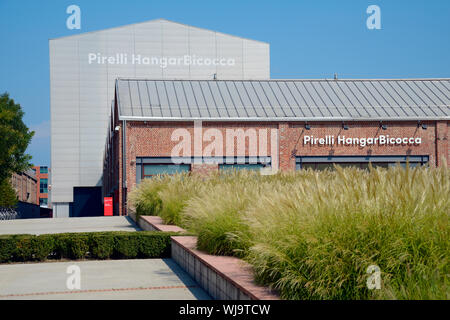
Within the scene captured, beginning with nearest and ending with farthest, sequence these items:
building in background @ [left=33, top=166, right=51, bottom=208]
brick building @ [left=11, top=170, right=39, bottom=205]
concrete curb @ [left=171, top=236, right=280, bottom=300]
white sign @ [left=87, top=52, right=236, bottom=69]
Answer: concrete curb @ [left=171, top=236, right=280, bottom=300] → white sign @ [left=87, top=52, right=236, bottom=69] → brick building @ [left=11, top=170, right=39, bottom=205] → building in background @ [left=33, top=166, right=51, bottom=208]

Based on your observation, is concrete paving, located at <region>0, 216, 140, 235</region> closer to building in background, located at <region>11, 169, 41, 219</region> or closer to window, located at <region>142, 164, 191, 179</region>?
window, located at <region>142, 164, 191, 179</region>

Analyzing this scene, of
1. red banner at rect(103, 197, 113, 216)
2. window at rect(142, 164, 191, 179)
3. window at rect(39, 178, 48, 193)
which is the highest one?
window at rect(142, 164, 191, 179)

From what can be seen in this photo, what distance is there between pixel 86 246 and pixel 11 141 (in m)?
33.7

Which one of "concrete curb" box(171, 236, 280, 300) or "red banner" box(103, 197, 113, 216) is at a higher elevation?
"concrete curb" box(171, 236, 280, 300)

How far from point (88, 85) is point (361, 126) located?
35.3 m

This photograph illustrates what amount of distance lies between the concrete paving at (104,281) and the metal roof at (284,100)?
2224 centimetres

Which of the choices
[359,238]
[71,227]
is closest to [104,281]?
[359,238]

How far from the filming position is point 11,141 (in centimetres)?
4316

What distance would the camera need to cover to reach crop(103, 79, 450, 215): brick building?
33.2 metres

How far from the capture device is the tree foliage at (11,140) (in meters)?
41.9

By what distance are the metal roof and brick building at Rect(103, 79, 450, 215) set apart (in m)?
0.06

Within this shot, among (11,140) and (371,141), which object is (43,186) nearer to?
(11,140)

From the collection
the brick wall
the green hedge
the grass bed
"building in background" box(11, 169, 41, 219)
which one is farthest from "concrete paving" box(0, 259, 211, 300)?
"building in background" box(11, 169, 41, 219)

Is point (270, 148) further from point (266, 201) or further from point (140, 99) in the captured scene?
point (266, 201)
